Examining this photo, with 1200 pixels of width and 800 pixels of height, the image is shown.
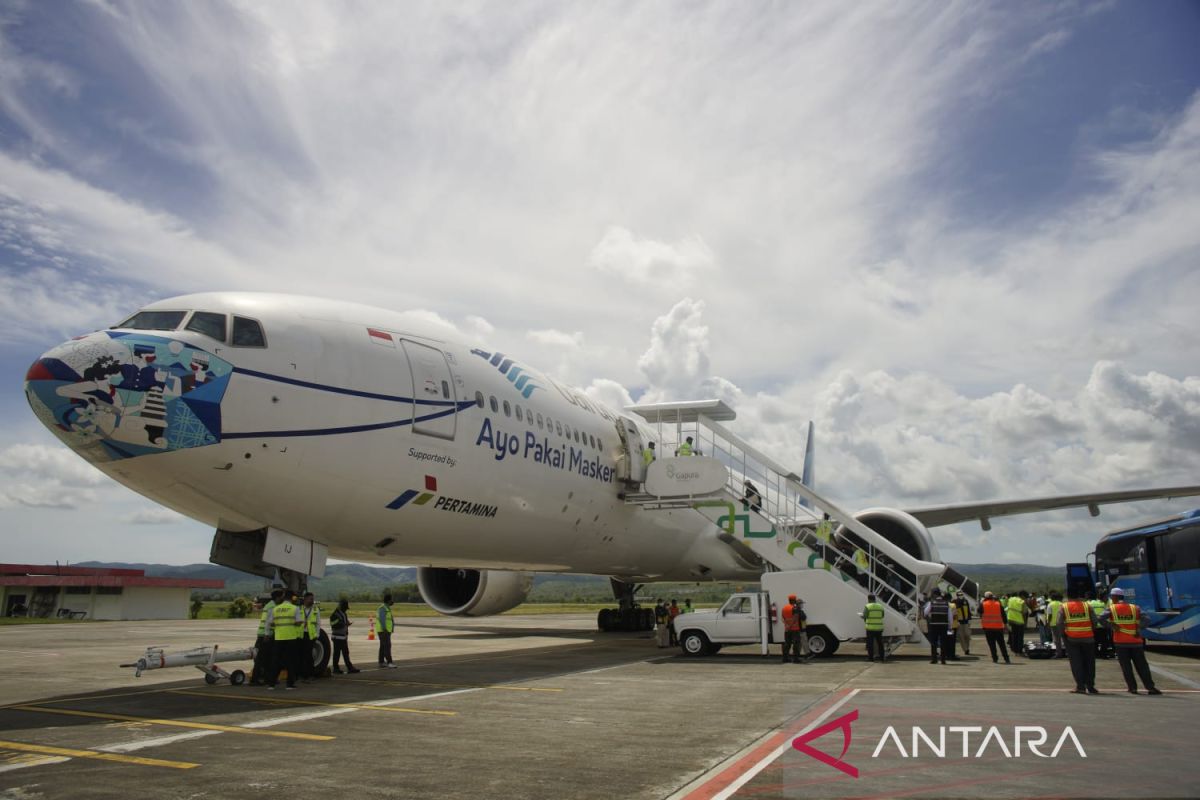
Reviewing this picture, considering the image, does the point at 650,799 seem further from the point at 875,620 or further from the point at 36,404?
the point at 875,620

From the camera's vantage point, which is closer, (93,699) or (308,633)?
(93,699)

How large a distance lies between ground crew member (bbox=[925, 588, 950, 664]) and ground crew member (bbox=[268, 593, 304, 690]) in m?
10.3

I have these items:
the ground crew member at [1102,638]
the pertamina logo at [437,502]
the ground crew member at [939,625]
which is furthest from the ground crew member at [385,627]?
the ground crew member at [1102,638]

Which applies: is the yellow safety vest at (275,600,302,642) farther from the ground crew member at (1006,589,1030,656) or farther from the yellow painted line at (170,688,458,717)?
the ground crew member at (1006,589,1030,656)

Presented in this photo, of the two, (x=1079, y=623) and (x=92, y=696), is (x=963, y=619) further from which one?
(x=92, y=696)

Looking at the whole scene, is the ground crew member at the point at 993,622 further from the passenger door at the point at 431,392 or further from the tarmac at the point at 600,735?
the passenger door at the point at 431,392

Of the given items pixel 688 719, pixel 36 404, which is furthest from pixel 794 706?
pixel 36 404

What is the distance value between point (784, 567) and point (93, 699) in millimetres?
11811

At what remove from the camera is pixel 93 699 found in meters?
9.79

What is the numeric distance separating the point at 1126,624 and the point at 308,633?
10.0m

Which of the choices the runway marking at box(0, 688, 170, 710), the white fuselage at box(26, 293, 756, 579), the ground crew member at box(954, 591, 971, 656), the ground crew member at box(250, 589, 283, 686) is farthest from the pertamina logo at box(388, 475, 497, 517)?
the ground crew member at box(954, 591, 971, 656)

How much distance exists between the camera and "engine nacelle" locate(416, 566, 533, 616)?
1839 centimetres

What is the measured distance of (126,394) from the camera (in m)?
8.77

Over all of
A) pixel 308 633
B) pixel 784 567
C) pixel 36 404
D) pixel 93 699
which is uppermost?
pixel 36 404
